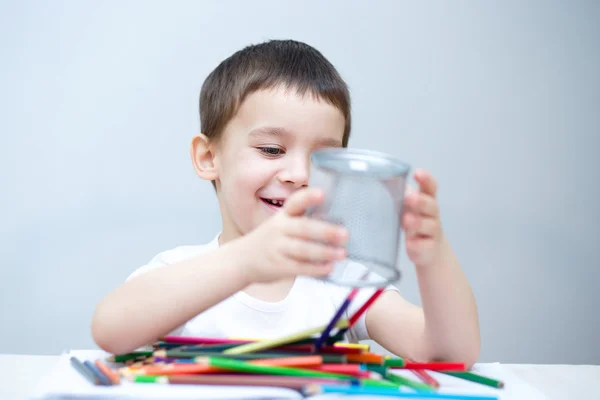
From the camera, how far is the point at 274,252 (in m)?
0.53

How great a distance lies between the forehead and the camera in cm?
83

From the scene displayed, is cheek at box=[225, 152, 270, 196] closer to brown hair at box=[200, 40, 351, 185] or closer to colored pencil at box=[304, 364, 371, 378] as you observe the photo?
brown hair at box=[200, 40, 351, 185]

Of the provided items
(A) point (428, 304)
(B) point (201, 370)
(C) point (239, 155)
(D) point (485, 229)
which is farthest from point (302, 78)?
(D) point (485, 229)

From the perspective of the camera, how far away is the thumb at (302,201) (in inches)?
19.5

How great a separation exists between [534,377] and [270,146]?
414mm

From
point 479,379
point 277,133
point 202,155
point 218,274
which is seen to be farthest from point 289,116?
point 479,379

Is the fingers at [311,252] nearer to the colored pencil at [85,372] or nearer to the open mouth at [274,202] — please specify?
the colored pencil at [85,372]

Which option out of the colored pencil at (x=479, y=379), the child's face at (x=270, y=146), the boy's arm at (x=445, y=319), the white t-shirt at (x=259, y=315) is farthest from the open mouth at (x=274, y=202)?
the colored pencil at (x=479, y=379)

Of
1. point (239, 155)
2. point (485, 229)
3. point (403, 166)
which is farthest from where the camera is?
point (485, 229)

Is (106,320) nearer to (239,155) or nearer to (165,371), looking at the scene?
(165,371)

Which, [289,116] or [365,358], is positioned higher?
[289,116]

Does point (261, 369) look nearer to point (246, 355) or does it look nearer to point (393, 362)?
point (246, 355)

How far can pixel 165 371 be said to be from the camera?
519mm

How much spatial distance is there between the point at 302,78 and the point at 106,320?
0.42 metres
